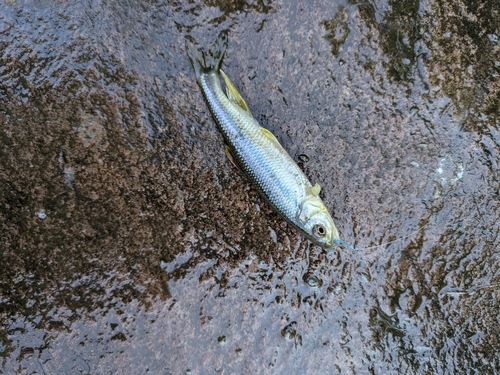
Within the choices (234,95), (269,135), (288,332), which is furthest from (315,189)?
(288,332)

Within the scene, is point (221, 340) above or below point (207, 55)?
below

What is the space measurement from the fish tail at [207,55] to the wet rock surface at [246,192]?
58 millimetres

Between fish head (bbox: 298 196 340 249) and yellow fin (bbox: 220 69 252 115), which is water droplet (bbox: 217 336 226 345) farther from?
yellow fin (bbox: 220 69 252 115)

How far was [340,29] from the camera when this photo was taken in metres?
3.05

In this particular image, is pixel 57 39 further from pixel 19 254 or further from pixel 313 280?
pixel 313 280

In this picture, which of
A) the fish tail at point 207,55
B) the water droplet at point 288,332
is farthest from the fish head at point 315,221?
the fish tail at point 207,55

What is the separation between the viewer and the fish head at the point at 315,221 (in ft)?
8.93

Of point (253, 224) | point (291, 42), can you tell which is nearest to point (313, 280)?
point (253, 224)

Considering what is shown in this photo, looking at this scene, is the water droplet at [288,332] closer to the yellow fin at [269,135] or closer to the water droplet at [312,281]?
the water droplet at [312,281]

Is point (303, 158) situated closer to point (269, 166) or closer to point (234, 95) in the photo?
point (269, 166)

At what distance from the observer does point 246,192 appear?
118 inches

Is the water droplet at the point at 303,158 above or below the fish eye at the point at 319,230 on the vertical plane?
above

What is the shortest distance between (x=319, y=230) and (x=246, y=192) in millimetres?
620

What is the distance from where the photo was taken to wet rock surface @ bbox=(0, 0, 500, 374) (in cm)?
282
